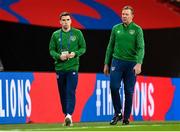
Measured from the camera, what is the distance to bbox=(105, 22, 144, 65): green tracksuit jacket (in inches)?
570

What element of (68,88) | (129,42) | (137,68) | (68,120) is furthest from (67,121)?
(129,42)

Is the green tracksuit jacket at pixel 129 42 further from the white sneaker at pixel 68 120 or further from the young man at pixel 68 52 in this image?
the white sneaker at pixel 68 120

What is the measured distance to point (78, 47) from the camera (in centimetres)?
1427

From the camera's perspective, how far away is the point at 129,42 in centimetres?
1451

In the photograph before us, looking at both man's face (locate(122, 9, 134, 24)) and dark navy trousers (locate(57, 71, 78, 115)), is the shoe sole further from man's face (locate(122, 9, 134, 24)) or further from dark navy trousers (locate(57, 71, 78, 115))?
man's face (locate(122, 9, 134, 24))

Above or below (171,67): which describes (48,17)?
above

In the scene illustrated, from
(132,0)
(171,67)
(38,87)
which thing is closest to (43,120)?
(38,87)

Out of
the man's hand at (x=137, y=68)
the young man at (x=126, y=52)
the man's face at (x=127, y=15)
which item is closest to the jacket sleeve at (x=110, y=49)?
the young man at (x=126, y=52)

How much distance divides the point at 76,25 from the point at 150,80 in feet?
11.8

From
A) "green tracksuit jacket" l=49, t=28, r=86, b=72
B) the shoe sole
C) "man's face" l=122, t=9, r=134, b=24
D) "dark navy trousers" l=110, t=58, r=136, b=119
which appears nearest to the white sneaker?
the shoe sole

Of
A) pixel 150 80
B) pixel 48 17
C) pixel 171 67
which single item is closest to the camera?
pixel 150 80

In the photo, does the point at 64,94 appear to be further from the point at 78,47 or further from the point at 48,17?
the point at 48,17

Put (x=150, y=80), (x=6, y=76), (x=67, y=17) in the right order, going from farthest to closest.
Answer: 1. (x=150, y=80)
2. (x=6, y=76)
3. (x=67, y=17)

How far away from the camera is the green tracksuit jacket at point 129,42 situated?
14469mm
